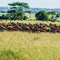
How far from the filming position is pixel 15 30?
58.7 feet

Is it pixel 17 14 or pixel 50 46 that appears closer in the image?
pixel 50 46

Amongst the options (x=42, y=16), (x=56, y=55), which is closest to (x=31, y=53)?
(x=56, y=55)

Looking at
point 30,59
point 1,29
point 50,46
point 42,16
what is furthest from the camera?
point 42,16

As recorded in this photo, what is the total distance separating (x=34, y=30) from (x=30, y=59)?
8.83 meters

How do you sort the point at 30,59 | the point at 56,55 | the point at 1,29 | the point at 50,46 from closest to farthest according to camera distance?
the point at 30,59, the point at 56,55, the point at 50,46, the point at 1,29

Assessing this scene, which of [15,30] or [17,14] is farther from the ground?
[15,30]

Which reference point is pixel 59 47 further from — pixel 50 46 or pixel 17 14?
pixel 17 14

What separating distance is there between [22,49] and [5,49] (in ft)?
3.57

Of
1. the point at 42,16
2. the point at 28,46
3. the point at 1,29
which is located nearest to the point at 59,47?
the point at 28,46

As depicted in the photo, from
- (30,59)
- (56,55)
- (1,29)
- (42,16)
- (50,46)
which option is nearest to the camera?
(30,59)

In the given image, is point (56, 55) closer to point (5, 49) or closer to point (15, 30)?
point (5, 49)

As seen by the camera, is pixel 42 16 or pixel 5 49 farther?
pixel 42 16

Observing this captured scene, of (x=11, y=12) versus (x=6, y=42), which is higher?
(x=6, y=42)

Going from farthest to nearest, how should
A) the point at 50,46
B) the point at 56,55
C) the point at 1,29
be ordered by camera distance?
1. the point at 1,29
2. the point at 50,46
3. the point at 56,55
